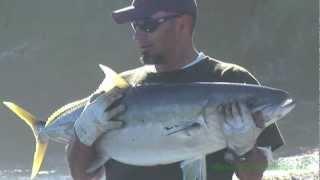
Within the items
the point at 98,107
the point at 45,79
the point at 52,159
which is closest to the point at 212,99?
A: the point at 98,107

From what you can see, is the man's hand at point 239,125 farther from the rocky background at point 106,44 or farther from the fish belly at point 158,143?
the rocky background at point 106,44

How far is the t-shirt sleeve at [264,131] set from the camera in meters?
3.45

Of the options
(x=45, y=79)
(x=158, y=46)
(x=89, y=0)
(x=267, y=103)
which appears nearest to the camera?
(x=267, y=103)

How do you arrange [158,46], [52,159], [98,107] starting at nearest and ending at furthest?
[98,107] → [158,46] → [52,159]

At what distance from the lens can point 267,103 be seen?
120 inches

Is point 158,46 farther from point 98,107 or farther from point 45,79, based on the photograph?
point 45,79

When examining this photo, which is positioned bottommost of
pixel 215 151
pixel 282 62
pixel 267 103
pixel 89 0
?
pixel 282 62

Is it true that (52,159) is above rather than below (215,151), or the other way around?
below

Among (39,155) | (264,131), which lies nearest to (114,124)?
(264,131)

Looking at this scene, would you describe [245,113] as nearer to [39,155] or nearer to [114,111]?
[114,111]

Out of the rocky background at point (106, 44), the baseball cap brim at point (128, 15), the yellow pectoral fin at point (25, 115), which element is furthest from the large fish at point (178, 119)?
the rocky background at point (106, 44)

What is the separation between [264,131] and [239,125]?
1.58ft

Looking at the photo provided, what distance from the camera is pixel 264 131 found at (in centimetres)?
345

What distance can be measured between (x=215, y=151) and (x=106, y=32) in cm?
2908
